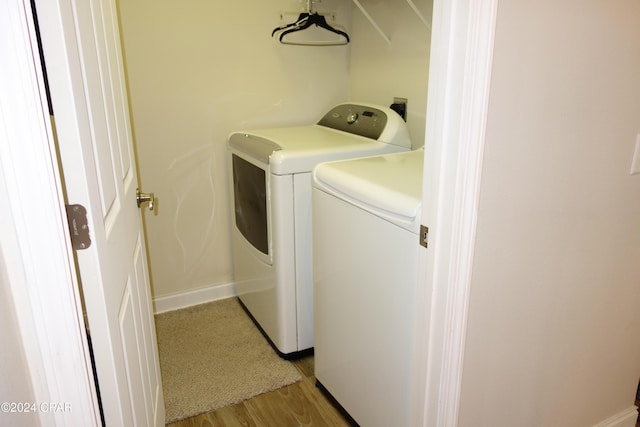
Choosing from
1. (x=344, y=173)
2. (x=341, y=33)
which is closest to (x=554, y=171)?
(x=344, y=173)

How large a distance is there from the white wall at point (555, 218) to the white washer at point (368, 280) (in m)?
0.21

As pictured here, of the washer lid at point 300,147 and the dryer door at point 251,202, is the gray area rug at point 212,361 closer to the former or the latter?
the dryer door at point 251,202

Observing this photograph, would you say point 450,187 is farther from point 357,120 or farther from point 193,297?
point 193,297

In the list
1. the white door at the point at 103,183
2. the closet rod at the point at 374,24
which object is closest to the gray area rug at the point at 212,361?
the white door at the point at 103,183

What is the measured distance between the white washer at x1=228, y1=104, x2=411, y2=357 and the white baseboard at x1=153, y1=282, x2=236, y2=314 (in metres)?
0.33

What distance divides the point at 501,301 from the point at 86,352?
0.99 m

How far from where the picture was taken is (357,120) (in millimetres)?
2318

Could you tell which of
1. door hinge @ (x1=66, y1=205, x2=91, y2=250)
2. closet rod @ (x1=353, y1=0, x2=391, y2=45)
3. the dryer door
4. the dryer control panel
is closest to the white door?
door hinge @ (x1=66, y1=205, x2=91, y2=250)

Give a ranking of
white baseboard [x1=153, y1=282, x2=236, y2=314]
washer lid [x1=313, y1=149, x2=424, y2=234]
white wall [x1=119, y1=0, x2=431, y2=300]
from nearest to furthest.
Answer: washer lid [x1=313, y1=149, x2=424, y2=234], white wall [x1=119, y1=0, x2=431, y2=300], white baseboard [x1=153, y1=282, x2=236, y2=314]

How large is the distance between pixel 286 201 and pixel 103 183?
1016 millimetres

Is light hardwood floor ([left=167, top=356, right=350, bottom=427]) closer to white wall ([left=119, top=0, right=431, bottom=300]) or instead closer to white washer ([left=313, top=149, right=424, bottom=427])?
white washer ([left=313, top=149, right=424, bottom=427])

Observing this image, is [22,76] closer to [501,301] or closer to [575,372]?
[501,301]

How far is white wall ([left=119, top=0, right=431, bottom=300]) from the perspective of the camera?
7.31 feet

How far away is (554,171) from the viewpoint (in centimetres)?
119
